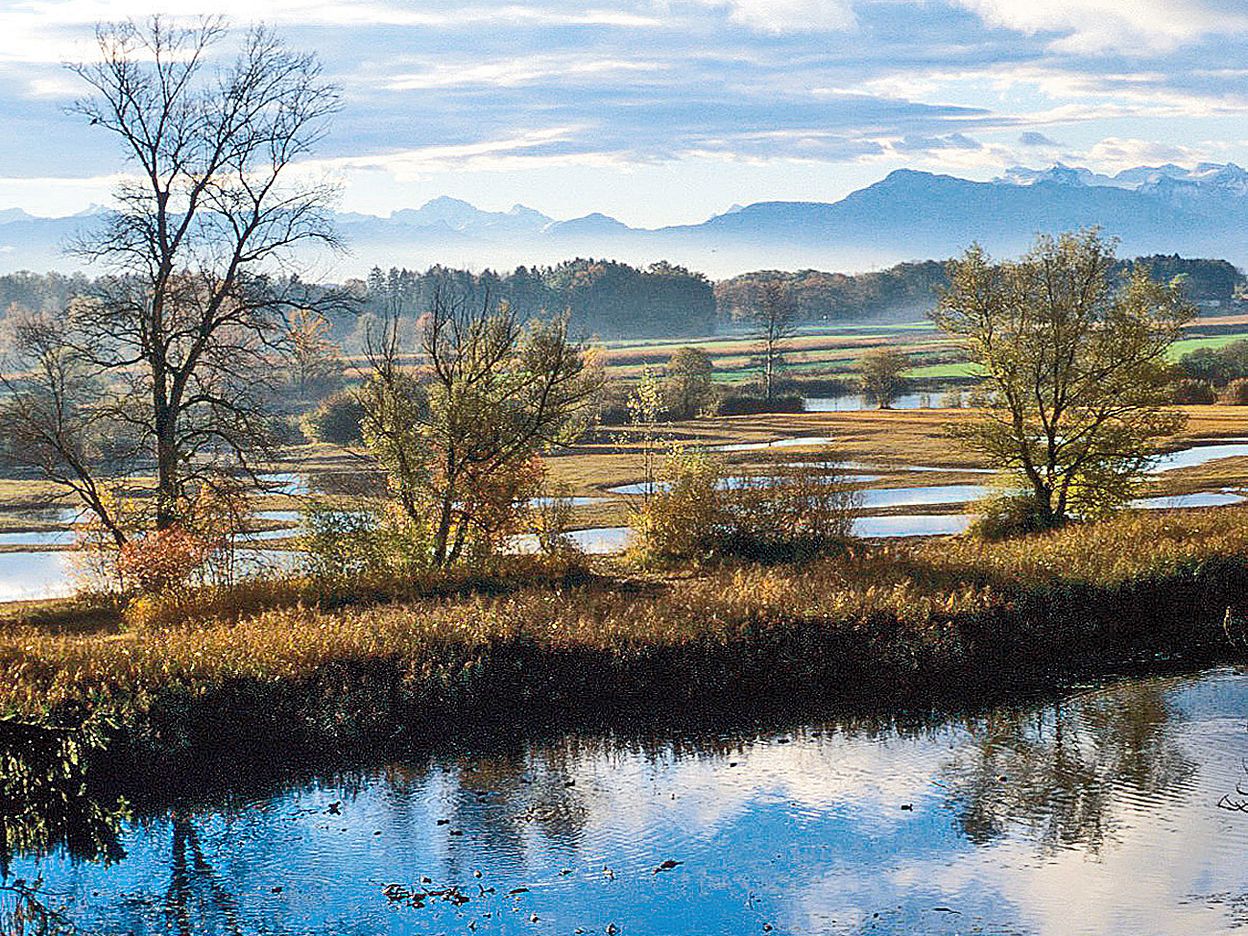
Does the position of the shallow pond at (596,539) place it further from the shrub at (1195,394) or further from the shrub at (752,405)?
the shrub at (1195,394)

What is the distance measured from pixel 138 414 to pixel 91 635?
10.7 meters

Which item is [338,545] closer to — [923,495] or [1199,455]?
[923,495]

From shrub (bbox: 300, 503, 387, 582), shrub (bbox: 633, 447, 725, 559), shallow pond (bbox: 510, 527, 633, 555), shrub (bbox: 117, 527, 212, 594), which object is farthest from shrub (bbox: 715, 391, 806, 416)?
shrub (bbox: 117, 527, 212, 594)

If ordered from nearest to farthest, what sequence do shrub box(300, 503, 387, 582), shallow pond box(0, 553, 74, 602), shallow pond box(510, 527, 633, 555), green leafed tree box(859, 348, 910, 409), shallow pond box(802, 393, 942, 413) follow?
shrub box(300, 503, 387, 582) < shallow pond box(0, 553, 74, 602) < shallow pond box(510, 527, 633, 555) < green leafed tree box(859, 348, 910, 409) < shallow pond box(802, 393, 942, 413)

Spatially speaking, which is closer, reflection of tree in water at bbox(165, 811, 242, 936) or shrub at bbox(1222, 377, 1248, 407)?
reflection of tree in water at bbox(165, 811, 242, 936)

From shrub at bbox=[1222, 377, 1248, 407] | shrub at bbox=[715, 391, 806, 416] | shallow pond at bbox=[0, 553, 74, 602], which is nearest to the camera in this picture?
shallow pond at bbox=[0, 553, 74, 602]

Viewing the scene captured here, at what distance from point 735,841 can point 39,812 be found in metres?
9.88

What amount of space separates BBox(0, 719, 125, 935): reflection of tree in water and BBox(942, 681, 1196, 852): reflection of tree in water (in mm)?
12952

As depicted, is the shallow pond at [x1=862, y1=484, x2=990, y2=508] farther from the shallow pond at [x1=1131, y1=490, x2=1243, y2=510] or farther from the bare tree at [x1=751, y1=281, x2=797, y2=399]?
the bare tree at [x1=751, y1=281, x2=797, y2=399]

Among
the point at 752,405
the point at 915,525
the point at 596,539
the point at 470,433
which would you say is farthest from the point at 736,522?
the point at 752,405

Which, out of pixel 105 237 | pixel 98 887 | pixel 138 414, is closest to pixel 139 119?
pixel 105 237

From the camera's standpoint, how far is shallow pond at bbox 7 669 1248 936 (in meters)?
17.0

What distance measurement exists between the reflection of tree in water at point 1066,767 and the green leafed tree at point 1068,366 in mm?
20182

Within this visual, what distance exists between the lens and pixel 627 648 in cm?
2703
